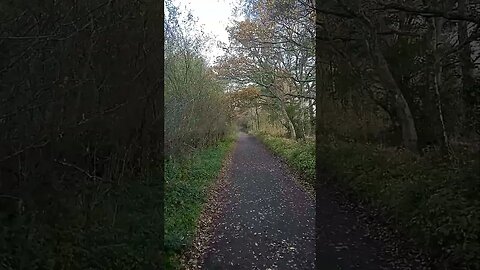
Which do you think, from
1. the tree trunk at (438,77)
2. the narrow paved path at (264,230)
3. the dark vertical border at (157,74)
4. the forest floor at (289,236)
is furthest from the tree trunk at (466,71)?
the dark vertical border at (157,74)

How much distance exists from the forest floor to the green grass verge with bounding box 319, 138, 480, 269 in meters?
0.37

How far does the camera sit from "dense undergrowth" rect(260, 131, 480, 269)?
15.9 feet

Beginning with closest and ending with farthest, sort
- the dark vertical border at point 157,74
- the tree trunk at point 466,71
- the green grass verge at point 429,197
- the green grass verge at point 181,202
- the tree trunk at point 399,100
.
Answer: the green grass verge at point 429,197
the green grass verge at point 181,202
the dark vertical border at point 157,74
the tree trunk at point 466,71
the tree trunk at point 399,100

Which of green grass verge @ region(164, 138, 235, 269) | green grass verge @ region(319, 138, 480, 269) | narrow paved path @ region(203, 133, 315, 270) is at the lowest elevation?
narrow paved path @ region(203, 133, 315, 270)

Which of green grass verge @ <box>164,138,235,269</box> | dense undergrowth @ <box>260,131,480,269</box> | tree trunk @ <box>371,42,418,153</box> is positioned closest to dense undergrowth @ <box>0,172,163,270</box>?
green grass verge @ <box>164,138,235,269</box>

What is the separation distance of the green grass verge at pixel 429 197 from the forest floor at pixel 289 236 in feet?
1.22

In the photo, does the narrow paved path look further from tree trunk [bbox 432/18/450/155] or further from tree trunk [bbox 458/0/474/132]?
tree trunk [bbox 458/0/474/132]

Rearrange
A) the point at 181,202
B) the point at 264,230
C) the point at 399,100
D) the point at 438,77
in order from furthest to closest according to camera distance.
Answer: the point at 399,100 < the point at 438,77 < the point at 181,202 < the point at 264,230

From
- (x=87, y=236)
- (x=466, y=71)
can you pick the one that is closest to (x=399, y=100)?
(x=466, y=71)

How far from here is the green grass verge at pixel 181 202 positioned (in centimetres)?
618

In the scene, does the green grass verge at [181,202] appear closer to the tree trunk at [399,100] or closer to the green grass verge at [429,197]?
the green grass verge at [429,197]

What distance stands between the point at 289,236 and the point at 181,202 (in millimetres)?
2643

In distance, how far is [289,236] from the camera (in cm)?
726

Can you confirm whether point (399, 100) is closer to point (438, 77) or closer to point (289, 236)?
point (438, 77)
